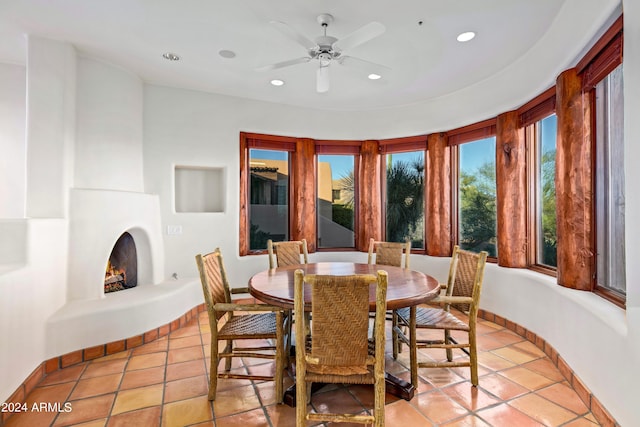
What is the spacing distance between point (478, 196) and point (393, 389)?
274 centimetres

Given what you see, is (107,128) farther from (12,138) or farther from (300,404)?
(300,404)

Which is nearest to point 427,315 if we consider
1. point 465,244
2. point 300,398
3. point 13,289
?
point 300,398

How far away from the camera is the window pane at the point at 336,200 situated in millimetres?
4832

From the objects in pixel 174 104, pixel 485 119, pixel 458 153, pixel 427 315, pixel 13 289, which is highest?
pixel 174 104

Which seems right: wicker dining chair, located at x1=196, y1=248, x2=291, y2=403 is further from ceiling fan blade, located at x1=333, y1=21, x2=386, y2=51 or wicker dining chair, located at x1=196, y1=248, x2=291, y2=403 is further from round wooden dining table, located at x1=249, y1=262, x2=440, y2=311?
ceiling fan blade, located at x1=333, y1=21, x2=386, y2=51

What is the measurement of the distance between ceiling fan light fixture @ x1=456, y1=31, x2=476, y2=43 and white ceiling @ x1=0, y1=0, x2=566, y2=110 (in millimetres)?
55

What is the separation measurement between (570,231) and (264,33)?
292 cm

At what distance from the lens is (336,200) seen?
4.86 metres

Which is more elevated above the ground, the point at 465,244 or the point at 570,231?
the point at 570,231

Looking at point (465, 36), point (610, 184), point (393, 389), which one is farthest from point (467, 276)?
point (465, 36)

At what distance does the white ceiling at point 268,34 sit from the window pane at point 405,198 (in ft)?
3.82

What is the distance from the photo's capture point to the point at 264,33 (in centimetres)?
267

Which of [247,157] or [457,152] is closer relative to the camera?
[457,152]

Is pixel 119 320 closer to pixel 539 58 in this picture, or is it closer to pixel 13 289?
pixel 13 289
